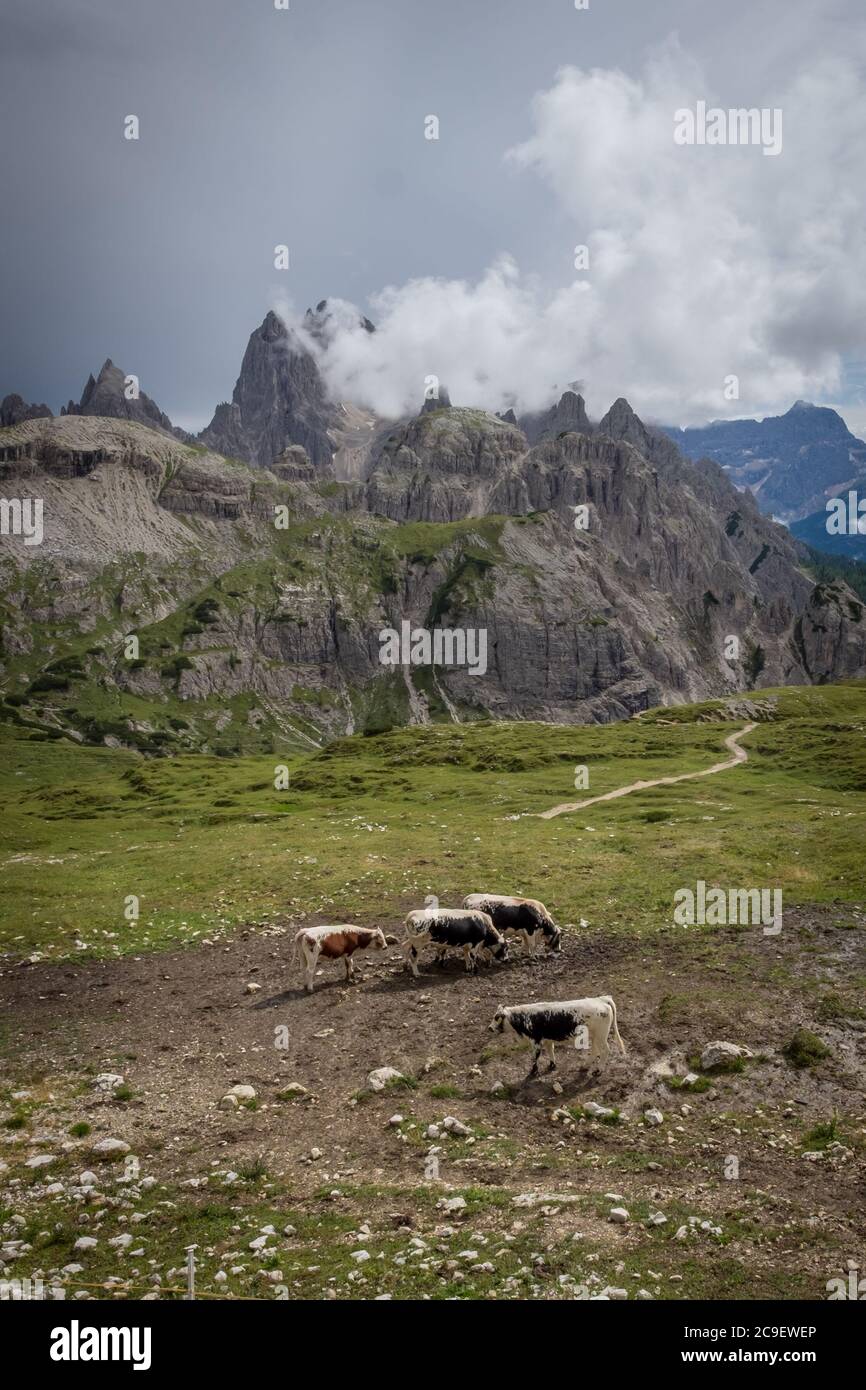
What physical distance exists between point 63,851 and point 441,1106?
2115 inches

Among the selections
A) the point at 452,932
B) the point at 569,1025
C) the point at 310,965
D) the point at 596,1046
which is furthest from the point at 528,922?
the point at 569,1025

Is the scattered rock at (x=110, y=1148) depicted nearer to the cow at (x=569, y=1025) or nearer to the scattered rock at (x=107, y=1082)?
the scattered rock at (x=107, y=1082)

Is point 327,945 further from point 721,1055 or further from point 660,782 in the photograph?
point 660,782

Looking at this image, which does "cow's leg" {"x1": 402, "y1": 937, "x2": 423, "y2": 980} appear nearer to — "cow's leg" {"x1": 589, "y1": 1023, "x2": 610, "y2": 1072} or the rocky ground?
the rocky ground

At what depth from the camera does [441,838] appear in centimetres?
5422

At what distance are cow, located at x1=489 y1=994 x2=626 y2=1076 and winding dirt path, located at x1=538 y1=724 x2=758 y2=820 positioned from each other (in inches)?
1707

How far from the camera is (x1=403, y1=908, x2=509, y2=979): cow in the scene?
29.0m

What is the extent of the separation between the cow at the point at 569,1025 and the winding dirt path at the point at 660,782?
142 ft

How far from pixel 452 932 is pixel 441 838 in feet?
82.7

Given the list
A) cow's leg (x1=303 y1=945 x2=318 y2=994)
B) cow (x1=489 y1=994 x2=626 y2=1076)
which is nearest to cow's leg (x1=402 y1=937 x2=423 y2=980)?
cow's leg (x1=303 y1=945 x2=318 y2=994)

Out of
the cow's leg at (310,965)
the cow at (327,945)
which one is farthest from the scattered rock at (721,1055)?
the cow's leg at (310,965)

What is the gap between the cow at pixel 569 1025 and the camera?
68.9ft

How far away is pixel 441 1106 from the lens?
19141mm
